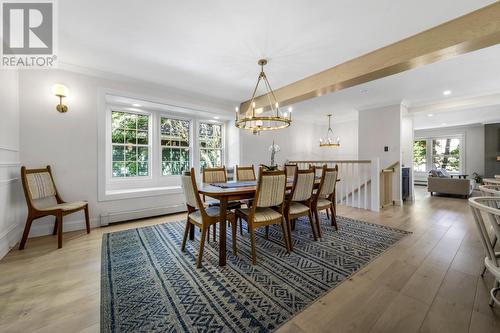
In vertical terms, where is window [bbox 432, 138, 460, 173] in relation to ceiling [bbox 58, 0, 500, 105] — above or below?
below

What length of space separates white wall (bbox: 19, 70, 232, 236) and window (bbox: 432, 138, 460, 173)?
36.2 ft

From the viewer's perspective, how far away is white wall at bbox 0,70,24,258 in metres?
2.30

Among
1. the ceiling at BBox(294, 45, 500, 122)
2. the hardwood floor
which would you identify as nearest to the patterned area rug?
the hardwood floor

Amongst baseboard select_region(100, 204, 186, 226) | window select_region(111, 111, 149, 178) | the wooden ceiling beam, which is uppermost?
Answer: the wooden ceiling beam

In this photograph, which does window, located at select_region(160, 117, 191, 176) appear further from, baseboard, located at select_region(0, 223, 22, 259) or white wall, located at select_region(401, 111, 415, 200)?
white wall, located at select_region(401, 111, 415, 200)

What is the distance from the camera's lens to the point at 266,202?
2193 mm

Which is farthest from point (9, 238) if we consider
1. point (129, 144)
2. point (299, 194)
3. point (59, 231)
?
point (299, 194)

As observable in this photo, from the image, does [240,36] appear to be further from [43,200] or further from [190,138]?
[43,200]

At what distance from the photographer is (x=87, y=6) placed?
1.89 m

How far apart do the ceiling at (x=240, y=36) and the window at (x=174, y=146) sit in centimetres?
109

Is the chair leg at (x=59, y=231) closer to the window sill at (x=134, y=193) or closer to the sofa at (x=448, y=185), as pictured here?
the window sill at (x=134, y=193)

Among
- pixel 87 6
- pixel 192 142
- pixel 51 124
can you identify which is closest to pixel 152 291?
pixel 87 6

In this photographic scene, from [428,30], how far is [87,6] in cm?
341

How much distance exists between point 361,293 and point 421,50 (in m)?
2.55
